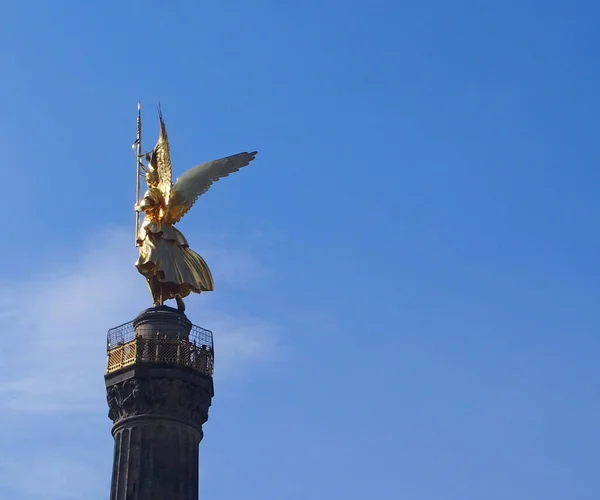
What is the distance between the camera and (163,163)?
2518 inches

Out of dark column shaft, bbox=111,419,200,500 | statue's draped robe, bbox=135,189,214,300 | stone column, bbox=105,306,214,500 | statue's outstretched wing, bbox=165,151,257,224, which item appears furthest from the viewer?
statue's outstretched wing, bbox=165,151,257,224

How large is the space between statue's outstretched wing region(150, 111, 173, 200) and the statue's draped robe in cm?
57

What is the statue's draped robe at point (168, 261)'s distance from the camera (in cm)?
6094

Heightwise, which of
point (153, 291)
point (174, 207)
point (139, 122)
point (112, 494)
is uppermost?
point (139, 122)

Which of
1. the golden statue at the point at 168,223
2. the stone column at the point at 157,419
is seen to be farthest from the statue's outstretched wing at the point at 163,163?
the stone column at the point at 157,419

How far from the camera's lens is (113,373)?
58.8 m

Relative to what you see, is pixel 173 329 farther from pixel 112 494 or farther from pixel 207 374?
pixel 112 494

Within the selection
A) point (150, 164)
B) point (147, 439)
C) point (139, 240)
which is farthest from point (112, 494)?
point (150, 164)

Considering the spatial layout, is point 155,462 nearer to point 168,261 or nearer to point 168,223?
point 168,261

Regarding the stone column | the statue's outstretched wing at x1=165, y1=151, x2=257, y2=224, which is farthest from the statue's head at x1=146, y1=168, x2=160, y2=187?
the stone column

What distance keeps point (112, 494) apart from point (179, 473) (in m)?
2.72

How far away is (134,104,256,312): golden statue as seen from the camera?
6106 centimetres

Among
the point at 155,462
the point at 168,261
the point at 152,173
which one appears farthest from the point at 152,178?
the point at 155,462

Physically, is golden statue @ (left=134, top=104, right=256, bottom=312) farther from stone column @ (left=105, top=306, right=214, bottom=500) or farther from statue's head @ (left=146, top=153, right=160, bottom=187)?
stone column @ (left=105, top=306, right=214, bottom=500)
